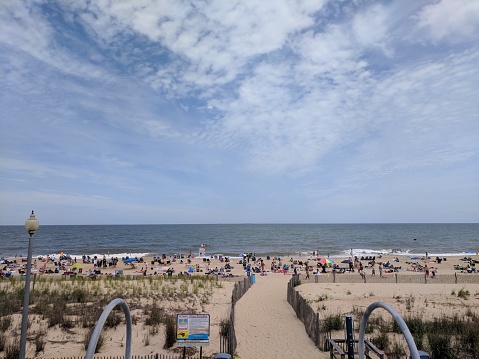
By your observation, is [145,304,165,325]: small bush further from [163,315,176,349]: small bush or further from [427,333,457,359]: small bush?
[427,333,457,359]: small bush

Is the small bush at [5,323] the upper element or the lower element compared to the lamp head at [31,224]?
lower

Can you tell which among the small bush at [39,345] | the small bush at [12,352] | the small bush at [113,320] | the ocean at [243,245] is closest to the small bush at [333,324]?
the small bush at [113,320]

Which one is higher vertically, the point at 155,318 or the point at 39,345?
the point at 155,318

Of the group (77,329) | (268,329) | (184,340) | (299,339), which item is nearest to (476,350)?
(299,339)

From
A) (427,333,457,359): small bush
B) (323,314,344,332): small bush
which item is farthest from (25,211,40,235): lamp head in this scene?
(427,333,457,359): small bush

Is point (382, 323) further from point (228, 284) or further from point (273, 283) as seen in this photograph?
point (273, 283)

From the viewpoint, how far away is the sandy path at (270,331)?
11188 millimetres

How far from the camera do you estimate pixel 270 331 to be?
1366cm

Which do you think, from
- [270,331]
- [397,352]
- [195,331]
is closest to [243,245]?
[270,331]

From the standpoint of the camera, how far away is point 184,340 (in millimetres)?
8531

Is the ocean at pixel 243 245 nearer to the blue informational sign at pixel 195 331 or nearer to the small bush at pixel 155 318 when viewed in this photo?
the small bush at pixel 155 318

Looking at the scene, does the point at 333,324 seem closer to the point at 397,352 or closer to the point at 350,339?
the point at 397,352

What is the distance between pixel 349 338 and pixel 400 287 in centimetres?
1753

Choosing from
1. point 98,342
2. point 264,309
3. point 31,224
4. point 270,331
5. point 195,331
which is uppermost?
point 31,224
